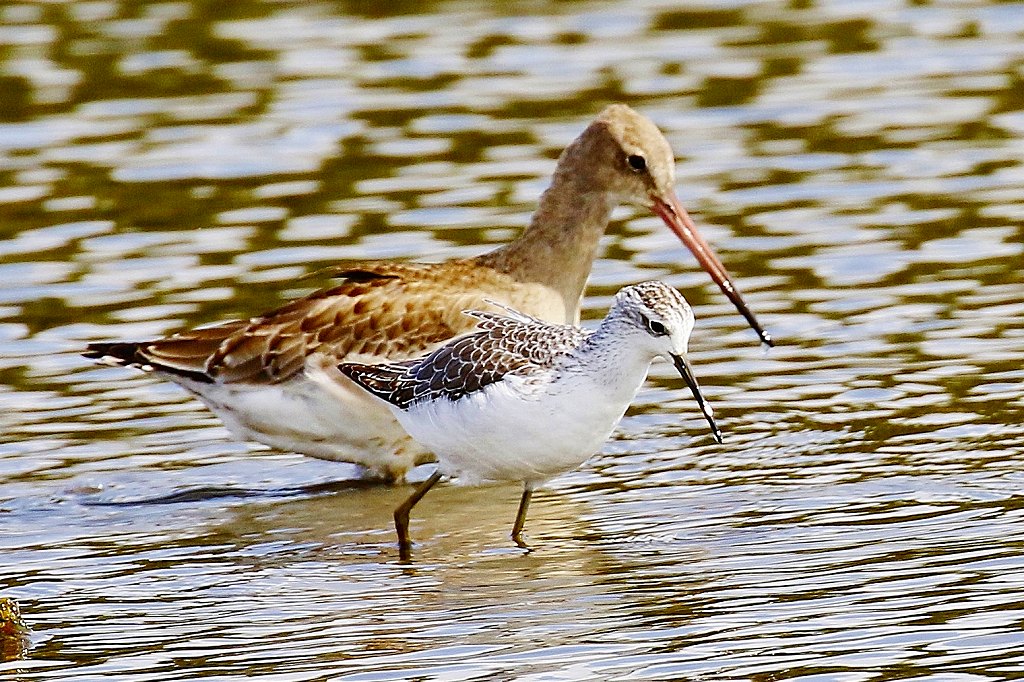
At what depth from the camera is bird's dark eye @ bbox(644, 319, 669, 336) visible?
7547mm

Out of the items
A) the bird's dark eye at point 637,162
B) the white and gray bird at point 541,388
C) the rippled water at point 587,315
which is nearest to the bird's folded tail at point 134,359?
the rippled water at point 587,315

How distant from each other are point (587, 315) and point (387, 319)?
2159 millimetres

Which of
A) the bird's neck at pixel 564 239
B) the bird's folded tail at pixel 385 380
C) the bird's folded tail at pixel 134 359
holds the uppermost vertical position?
the bird's neck at pixel 564 239

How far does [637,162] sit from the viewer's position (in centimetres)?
997

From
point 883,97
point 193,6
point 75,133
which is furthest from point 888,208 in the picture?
point 193,6

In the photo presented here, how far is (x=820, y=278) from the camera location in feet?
37.7

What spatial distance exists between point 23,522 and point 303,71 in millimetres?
7425

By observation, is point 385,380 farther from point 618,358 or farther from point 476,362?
point 618,358

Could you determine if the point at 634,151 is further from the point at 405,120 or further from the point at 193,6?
the point at 193,6

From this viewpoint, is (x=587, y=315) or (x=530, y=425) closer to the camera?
(x=530, y=425)

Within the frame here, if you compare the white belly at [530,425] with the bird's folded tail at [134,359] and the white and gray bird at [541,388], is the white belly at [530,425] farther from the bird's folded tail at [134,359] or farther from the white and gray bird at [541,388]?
the bird's folded tail at [134,359]

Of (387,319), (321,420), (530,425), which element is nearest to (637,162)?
(387,319)

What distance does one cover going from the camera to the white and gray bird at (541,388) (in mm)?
7621

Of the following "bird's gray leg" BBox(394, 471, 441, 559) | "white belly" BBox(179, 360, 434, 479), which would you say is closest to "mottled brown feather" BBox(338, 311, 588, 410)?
"bird's gray leg" BBox(394, 471, 441, 559)
